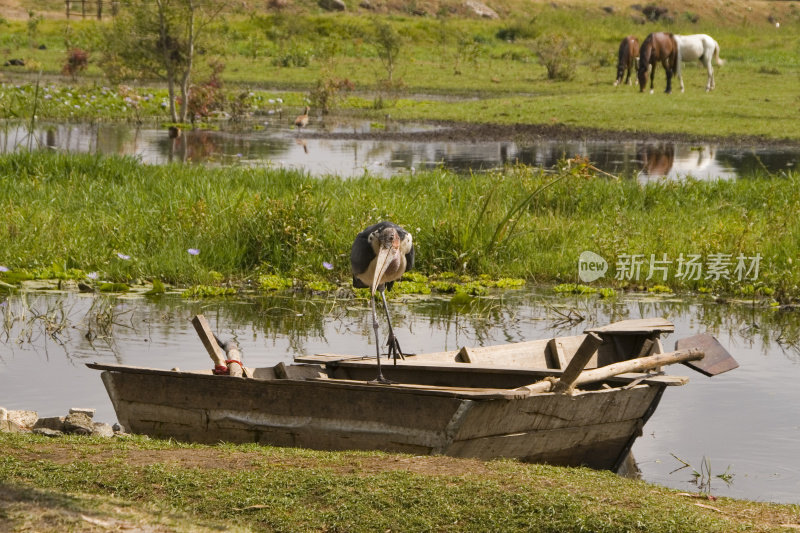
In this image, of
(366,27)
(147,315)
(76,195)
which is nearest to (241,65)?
(366,27)

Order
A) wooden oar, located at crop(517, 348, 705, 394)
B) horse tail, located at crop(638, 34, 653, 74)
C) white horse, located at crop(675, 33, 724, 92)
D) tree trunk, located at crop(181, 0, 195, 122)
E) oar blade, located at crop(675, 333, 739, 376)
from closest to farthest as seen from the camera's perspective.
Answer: wooden oar, located at crop(517, 348, 705, 394) → oar blade, located at crop(675, 333, 739, 376) → tree trunk, located at crop(181, 0, 195, 122) → horse tail, located at crop(638, 34, 653, 74) → white horse, located at crop(675, 33, 724, 92)

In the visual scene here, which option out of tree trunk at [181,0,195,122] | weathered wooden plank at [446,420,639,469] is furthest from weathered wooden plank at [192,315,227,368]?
tree trunk at [181,0,195,122]

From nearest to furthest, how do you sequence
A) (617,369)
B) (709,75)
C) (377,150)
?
(617,369) < (377,150) < (709,75)

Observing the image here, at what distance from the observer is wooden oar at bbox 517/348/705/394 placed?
7.23 metres

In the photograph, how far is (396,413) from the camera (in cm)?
704

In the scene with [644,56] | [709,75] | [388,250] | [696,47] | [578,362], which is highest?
[696,47]

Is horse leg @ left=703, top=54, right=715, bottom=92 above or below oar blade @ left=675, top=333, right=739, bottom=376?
above

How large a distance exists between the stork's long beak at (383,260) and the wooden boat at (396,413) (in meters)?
0.80

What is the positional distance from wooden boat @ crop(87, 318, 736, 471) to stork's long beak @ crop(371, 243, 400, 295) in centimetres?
80

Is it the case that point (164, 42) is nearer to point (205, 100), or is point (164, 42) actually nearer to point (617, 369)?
point (205, 100)

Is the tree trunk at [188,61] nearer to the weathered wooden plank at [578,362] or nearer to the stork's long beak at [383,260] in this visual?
the stork's long beak at [383,260]

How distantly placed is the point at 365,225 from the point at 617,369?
18.2 ft

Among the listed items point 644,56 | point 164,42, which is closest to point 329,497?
point 164,42

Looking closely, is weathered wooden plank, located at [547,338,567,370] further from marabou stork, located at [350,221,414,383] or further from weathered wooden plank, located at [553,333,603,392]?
weathered wooden plank, located at [553,333,603,392]
